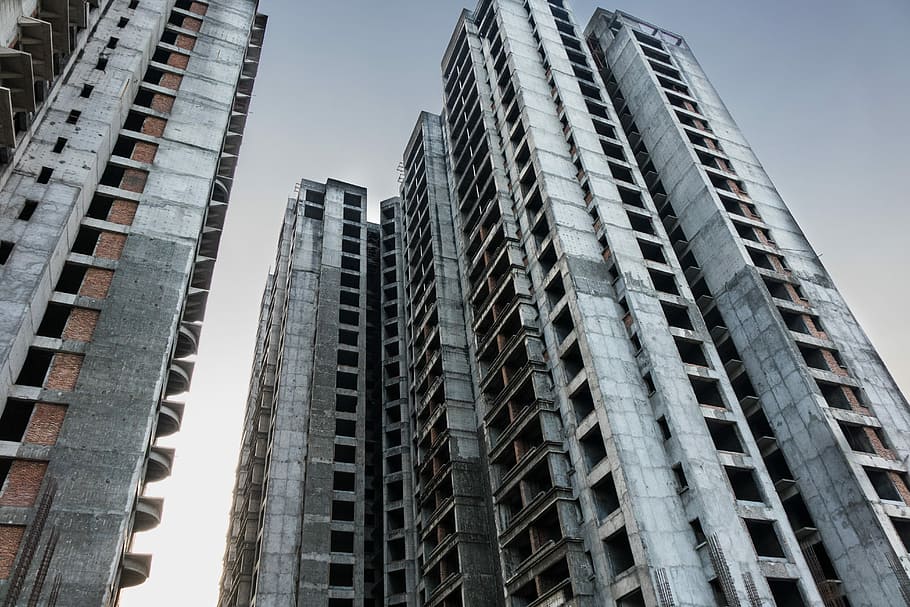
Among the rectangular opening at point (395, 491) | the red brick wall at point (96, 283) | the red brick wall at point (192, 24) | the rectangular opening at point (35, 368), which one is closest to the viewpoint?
the rectangular opening at point (35, 368)

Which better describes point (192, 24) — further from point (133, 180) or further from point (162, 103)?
point (133, 180)

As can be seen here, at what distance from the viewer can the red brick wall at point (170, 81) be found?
41.4 m

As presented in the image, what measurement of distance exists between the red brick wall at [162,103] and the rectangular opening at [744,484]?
34718 millimetres

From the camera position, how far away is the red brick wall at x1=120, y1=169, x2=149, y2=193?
1400 inches

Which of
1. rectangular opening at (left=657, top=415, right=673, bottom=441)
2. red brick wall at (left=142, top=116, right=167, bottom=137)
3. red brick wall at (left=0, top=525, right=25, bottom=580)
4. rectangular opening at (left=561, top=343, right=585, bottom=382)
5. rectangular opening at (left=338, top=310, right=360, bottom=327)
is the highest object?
rectangular opening at (left=338, top=310, right=360, bottom=327)

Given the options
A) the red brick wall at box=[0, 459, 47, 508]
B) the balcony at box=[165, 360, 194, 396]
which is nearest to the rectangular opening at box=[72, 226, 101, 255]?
the balcony at box=[165, 360, 194, 396]

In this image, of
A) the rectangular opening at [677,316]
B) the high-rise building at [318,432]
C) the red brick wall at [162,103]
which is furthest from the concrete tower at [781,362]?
the red brick wall at [162,103]

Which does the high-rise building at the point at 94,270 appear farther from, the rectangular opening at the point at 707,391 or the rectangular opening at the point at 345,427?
the rectangular opening at the point at 707,391

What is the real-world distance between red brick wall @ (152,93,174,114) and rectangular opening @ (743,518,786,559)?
36.1 m

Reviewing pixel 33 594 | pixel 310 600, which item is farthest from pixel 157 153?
pixel 310 600

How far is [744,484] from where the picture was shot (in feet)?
114

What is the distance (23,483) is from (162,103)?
22833mm

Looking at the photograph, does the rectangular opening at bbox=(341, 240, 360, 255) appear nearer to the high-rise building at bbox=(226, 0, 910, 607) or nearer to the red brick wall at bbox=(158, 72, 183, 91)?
the high-rise building at bbox=(226, 0, 910, 607)

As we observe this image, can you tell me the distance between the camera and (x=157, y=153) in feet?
123
